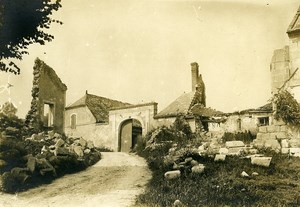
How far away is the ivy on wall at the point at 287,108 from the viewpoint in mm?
12445

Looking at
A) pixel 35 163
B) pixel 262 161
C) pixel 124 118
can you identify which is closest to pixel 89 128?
pixel 124 118

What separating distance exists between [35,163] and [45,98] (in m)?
8.87

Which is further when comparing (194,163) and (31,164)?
(31,164)

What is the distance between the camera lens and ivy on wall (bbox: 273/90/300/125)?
12445 mm

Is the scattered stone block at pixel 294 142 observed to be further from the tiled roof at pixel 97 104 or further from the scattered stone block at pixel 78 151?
the tiled roof at pixel 97 104

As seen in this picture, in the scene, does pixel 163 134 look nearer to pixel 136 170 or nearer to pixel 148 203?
pixel 136 170

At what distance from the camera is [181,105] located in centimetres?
2364

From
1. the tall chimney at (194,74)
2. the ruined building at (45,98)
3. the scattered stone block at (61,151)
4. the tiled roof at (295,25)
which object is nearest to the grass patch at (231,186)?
the scattered stone block at (61,151)

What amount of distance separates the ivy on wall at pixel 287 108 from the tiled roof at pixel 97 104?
18331mm

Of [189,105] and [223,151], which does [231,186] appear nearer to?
[223,151]

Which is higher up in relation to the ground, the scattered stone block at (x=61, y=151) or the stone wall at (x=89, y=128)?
the stone wall at (x=89, y=128)

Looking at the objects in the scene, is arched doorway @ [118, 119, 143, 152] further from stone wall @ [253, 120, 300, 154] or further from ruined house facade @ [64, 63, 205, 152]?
stone wall @ [253, 120, 300, 154]

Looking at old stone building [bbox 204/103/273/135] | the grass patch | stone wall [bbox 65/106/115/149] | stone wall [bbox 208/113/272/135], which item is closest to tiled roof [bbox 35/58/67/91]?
stone wall [bbox 65/106/115/149]

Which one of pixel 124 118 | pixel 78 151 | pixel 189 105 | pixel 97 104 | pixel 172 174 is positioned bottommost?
pixel 172 174
